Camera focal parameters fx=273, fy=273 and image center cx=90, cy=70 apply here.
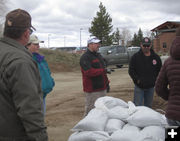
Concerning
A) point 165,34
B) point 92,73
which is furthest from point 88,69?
point 165,34

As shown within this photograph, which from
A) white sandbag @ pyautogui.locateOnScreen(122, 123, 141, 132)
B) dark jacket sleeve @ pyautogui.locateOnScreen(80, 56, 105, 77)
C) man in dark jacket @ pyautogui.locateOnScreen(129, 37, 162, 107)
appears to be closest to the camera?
white sandbag @ pyautogui.locateOnScreen(122, 123, 141, 132)

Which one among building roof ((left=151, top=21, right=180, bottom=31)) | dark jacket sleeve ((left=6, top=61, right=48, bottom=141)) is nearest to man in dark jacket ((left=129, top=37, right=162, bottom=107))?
dark jacket sleeve ((left=6, top=61, right=48, bottom=141))

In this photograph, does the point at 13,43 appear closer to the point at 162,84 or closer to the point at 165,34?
the point at 162,84

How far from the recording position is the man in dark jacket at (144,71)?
5.51 m

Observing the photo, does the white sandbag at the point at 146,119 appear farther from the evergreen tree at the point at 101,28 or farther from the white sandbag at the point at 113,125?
the evergreen tree at the point at 101,28

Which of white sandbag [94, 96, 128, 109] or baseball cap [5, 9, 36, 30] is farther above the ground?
baseball cap [5, 9, 36, 30]

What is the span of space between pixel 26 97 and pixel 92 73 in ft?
10.8

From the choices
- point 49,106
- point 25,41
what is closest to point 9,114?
point 25,41

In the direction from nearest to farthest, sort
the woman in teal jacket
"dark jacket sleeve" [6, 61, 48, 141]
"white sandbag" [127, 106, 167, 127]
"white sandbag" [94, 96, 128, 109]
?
"dark jacket sleeve" [6, 61, 48, 141], "white sandbag" [127, 106, 167, 127], "white sandbag" [94, 96, 128, 109], the woman in teal jacket

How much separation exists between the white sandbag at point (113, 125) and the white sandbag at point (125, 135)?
167 mm

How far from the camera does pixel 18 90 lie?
1994 mm

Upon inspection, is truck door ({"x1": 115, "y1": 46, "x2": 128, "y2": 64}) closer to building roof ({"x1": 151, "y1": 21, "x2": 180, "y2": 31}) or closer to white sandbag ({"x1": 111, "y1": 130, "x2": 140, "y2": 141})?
white sandbag ({"x1": 111, "y1": 130, "x2": 140, "y2": 141})

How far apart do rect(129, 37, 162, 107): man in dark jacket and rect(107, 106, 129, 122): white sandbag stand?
166cm

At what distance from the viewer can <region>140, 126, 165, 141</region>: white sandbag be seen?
10.2 ft
